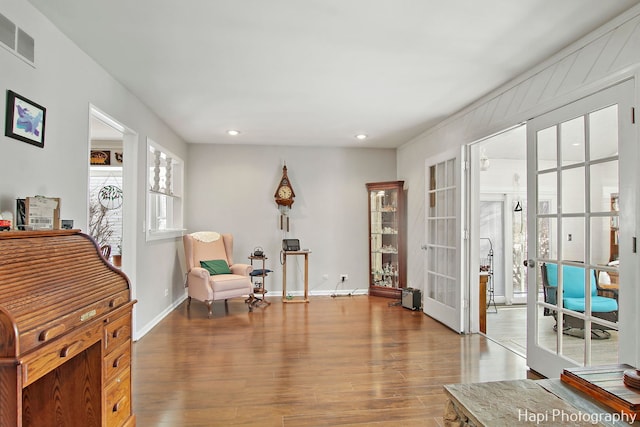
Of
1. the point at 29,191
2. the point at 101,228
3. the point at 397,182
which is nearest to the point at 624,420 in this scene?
the point at 29,191

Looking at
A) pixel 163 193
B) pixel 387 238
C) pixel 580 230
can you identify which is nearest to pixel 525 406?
pixel 580 230

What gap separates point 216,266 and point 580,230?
13.9 ft

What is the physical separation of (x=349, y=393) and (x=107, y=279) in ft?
5.87

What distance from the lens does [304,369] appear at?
9.74ft

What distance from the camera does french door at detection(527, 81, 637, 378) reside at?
2168 mm

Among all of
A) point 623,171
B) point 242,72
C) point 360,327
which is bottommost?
point 360,327

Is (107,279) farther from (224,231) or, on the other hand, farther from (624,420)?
(224,231)

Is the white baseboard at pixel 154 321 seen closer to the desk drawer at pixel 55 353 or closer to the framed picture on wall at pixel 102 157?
the desk drawer at pixel 55 353

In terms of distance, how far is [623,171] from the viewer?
2.15 m

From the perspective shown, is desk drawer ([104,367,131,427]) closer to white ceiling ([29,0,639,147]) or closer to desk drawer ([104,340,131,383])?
desk drawer ([104,340,131,383])

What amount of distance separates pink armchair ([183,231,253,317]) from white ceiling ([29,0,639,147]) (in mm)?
1923

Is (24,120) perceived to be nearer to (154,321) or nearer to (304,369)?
(304,369)

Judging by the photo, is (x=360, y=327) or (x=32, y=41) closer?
(x=32, y=41)

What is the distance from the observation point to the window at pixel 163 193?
4184mm
